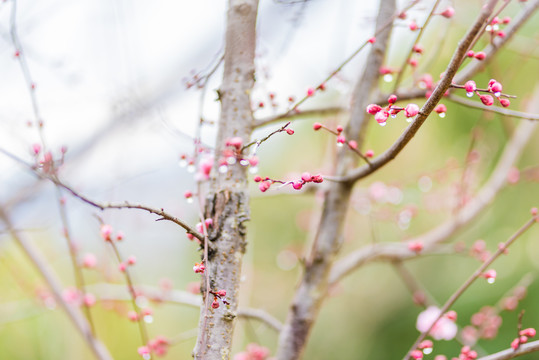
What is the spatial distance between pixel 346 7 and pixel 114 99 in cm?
68

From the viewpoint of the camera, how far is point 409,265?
275cm

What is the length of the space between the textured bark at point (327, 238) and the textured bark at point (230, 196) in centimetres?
36

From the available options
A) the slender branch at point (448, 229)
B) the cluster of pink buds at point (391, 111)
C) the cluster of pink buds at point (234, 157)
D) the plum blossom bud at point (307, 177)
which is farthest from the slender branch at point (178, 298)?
the cluster of pink buds at point (391, 111)

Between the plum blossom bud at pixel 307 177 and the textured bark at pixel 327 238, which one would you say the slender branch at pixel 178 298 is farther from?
the plum blossom bud at pixel 307 177

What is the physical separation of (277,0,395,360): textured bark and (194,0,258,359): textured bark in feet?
1.18

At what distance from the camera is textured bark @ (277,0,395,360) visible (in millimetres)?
1146

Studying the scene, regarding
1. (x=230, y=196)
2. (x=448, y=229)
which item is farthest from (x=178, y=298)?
(x=448, y=229)

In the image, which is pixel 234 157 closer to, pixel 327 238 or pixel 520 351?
pixel 327 238

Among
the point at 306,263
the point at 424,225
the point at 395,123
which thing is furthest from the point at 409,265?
the point at 306,263

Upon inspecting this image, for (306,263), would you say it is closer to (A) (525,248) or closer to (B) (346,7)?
(B) (346,7)

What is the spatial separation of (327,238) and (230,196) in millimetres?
410

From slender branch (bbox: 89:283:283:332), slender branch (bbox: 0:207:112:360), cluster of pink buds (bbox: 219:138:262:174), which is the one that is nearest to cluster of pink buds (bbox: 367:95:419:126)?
cluster of pink buds (bbox: 219:138:262:174)

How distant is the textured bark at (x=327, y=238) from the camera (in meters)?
1.15

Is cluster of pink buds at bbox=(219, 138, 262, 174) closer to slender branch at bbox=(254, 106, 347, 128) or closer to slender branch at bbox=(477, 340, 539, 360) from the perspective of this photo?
slender branch at bbox=(254, 106, 347, 128)
